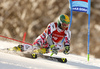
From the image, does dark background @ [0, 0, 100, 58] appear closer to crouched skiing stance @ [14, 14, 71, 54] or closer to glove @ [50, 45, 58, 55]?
crouched skiing stance @ [14, 14, 71, 54]

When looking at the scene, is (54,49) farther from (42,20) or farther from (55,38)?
(42,20)

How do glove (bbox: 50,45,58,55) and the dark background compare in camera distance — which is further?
the dark background

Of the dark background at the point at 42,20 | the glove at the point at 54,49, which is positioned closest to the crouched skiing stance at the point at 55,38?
the glove at the point at 54,49

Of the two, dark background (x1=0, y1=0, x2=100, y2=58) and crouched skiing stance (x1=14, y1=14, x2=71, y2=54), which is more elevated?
dark background (x1=0, y1=0, x2=100, y2=58)

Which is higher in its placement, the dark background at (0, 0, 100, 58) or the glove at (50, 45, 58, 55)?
the dark background at (0, 0, 100, 58)

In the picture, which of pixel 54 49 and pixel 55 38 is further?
pixel 55 38

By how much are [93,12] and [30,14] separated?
2473mm

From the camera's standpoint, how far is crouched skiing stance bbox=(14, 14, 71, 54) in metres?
3.88

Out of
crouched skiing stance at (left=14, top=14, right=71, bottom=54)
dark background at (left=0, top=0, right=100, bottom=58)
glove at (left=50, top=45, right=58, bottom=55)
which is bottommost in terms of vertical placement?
glove at (left=50, top=45, right=58, bottom=55)

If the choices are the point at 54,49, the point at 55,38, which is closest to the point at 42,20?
the point at 55,38

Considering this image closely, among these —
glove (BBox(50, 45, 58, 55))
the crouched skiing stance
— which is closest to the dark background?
the crouched skiing stance

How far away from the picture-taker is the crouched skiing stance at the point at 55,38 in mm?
3881

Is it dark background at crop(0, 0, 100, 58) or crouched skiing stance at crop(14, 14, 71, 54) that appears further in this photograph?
dark background at crop(0, 0, 100, 58)

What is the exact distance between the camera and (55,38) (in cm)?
402
